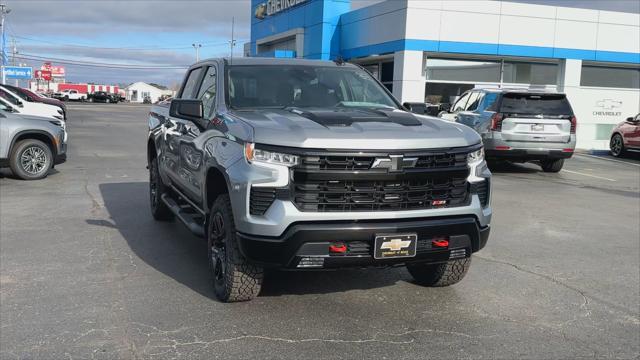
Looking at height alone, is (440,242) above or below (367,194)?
below

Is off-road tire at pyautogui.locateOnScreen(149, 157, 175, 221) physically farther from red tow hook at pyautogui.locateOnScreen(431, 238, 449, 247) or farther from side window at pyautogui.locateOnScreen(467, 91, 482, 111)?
side window at pyautogui.locateOnScreen(467, 91, 482, 111)

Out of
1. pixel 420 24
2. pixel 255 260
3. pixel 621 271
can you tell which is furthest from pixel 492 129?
pixel 420 24

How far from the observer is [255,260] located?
4145 mm

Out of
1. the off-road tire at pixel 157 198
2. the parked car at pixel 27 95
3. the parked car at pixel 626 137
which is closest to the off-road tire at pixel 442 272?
the off-road tire at pixel 157 198

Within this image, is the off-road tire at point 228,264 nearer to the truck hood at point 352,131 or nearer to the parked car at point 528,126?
the truck hood at point 352,131

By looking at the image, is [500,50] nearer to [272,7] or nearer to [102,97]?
[272,7]

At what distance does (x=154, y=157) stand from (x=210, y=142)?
3.06m

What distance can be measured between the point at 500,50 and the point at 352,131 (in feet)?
73.0

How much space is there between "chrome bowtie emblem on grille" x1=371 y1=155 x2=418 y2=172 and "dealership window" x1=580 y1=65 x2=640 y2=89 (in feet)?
82.9

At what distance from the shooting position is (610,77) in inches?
1067

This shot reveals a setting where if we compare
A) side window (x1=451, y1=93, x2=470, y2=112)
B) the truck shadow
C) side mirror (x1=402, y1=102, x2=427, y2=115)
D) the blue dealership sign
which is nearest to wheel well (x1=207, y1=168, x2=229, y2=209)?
the truck shadow

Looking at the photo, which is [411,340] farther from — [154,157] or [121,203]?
[121,203]

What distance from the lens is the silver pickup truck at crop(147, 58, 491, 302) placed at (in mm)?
4027

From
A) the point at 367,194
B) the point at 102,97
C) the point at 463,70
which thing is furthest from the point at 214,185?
the point at 102,97
